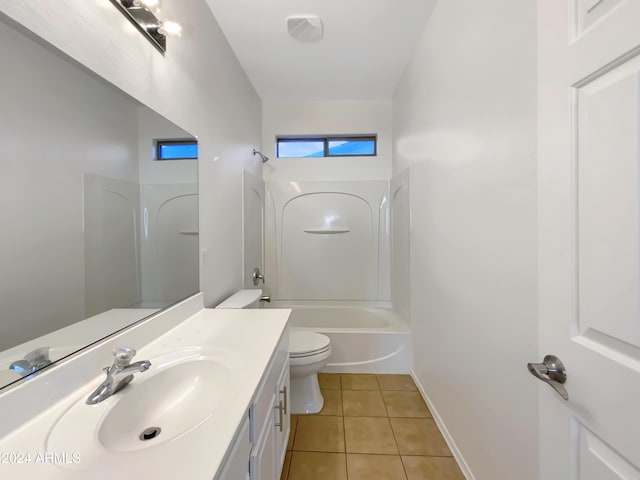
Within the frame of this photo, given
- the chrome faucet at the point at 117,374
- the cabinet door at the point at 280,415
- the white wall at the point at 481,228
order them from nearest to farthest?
the chrome faucet at the point at 117,374, the white wall at the point at 481,228, the cabinet door at the point at 280,415

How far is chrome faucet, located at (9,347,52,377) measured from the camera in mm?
640

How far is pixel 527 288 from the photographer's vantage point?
0.93 metres

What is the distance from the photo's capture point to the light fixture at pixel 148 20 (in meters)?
0.99

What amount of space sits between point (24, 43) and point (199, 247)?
1.00m

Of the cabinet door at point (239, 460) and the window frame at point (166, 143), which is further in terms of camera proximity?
the window frame at point (166, 143)

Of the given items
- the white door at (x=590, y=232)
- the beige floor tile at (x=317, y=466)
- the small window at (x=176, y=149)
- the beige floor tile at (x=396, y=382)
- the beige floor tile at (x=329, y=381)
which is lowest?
the beige floor tile at (x=317, y=466)

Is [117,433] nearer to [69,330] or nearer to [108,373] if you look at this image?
[108,373]

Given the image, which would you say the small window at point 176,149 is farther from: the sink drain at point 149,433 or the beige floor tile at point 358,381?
the beige floor tile at point 358,381

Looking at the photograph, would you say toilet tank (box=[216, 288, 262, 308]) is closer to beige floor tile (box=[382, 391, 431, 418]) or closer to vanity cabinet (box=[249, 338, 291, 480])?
vanity cabinet (box=[249, 338, 291, 480])

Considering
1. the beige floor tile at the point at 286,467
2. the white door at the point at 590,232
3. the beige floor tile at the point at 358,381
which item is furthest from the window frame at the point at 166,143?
the beige floor tile at the point at 358,381

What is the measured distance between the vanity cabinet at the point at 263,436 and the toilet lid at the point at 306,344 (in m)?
0.44

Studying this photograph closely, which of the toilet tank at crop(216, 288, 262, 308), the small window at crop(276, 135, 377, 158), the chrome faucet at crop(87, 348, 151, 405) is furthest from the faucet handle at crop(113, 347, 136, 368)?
the small window at crop(276, 135, 377, 158)

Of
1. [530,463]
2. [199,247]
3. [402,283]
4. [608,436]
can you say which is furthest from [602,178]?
[402,283]

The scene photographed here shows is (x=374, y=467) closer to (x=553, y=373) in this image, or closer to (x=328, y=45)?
(x=553, y=373)
